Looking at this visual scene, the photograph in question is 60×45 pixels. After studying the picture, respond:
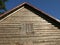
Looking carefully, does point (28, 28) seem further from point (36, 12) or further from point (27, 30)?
point (36, 12)

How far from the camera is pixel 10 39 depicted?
63.3ft

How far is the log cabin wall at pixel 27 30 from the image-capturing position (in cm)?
1931

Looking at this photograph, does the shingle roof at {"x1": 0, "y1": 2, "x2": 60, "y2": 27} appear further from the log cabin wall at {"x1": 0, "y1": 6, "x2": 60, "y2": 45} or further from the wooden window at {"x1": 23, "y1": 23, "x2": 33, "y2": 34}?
the wooden window at {"x1": 23, "y1": 23, "x2": 33, "y2": 34}

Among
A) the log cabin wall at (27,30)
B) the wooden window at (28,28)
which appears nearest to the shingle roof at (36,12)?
the log cabin wall at (27,30)

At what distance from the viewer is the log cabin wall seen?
19.3 m

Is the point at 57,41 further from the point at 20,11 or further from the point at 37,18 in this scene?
the point at 20,11

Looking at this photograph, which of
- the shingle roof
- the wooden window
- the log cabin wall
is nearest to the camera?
the log cabin wall

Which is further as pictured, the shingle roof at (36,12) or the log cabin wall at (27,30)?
the shingle roof at (36,12)

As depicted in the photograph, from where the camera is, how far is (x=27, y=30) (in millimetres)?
19984

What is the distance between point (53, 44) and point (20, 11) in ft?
16.5

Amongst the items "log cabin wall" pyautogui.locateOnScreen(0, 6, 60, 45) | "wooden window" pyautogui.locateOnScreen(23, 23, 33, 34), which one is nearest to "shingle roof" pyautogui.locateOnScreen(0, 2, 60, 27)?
"log cabin wall" pyautogui.locateOnScreen(0, 6, 60, 45)

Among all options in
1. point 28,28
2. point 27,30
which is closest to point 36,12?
point 28,28

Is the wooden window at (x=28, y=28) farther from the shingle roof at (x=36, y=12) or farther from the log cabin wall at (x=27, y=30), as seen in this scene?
the shingle roof at (x=36, y=12)

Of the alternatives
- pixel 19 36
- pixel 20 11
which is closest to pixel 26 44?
pixel 19 36
